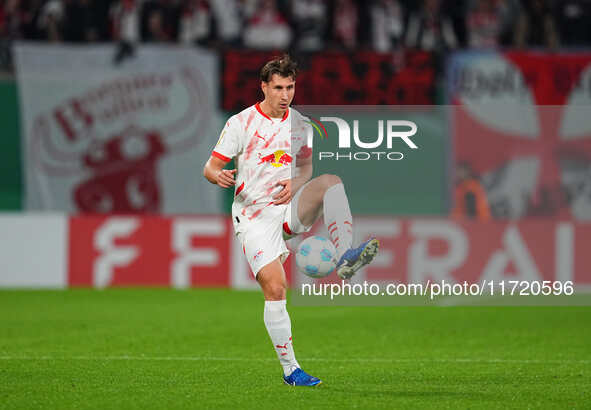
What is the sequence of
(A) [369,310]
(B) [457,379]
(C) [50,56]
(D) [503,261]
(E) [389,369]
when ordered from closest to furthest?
(B) [457,379] < (E) [389,369] < (D) [503,261] < (A) [369,310] < (C) [50,56]

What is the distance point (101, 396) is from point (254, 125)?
187 centimetres

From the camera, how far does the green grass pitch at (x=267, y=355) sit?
633 cm

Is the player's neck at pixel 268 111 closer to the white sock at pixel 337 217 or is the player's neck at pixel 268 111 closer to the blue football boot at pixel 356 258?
the white sock at pixel 337 217

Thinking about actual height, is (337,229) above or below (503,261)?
above

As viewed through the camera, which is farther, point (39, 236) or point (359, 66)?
point (359, 66)

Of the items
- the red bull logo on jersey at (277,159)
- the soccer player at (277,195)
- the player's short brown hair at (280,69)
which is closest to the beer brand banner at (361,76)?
the soccer player at (277,195)

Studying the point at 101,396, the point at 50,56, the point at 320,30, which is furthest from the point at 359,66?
the point at 101,396

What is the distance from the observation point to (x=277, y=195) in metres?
6.64

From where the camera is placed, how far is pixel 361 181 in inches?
296

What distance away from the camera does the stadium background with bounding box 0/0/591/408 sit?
33.9ft

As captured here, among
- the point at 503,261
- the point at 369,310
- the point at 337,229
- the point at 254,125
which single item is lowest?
the point at 369,310

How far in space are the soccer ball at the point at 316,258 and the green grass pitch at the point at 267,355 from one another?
721mm

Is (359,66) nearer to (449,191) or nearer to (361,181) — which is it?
(449,191)

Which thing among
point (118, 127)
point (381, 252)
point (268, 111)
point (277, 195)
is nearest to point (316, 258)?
point (277, 195)
